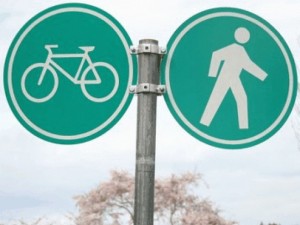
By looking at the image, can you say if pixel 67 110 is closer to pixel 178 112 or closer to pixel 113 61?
pixel 113 61

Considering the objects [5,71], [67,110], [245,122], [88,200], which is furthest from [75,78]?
[88,200]

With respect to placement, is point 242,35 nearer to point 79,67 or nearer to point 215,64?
point 215,64

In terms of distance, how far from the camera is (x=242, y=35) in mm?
3701

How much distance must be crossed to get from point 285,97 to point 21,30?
1518mm

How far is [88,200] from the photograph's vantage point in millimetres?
26625

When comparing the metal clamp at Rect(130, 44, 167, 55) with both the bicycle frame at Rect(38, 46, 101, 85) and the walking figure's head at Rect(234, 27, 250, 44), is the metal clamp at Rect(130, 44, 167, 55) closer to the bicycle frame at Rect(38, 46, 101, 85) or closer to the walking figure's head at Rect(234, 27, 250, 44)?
the bicycle frame at Rect(38, 46, 101, 85)

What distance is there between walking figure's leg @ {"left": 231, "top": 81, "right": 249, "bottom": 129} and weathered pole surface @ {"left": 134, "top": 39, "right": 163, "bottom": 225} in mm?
416

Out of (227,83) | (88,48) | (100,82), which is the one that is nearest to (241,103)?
(227,83)

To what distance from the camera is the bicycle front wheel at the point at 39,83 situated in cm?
365

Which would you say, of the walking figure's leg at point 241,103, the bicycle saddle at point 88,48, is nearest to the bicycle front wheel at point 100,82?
the bicycle saddle at point 88,48

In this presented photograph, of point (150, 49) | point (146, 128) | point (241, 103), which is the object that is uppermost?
point (150, 49)

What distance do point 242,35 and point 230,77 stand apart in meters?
0.26

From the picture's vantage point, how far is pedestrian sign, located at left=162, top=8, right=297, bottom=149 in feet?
11.8

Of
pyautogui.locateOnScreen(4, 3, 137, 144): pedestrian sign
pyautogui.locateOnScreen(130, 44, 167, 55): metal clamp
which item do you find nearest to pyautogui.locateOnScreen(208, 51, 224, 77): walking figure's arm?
pyautogui.locateOnScreen(130, 44, 167, 55): metal clamp
